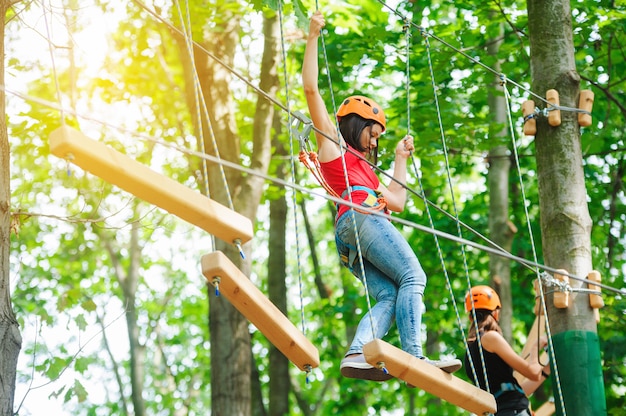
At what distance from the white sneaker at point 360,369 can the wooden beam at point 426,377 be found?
7.5 inches

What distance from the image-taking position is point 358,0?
788 cm

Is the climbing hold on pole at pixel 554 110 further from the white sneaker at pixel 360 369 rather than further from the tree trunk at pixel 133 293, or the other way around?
the tree trunk at pixel 133 293

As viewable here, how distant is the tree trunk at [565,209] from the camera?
4645 mm

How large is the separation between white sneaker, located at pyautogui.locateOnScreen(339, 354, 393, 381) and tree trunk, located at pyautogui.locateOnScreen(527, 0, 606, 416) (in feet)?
4.45

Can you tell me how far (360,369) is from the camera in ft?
12.0

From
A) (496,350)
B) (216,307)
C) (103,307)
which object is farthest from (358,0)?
(103,307)

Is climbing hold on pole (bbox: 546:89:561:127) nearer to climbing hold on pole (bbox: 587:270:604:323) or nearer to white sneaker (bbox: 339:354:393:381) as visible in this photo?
climbing hold on pole (bbox: 587:270:604:323)

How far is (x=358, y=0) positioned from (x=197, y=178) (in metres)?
2.09

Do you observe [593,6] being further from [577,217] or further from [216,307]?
[216,307]

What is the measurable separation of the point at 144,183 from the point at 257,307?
2.41 ft

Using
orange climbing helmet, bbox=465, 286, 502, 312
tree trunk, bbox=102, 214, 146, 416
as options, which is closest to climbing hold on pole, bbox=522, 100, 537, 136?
orange climbing helmet, bbox=465, 286, 502, 312

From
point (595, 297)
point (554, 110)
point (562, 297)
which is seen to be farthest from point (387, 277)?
point (554, 110)

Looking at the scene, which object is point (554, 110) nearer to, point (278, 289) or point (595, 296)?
point (595, 296)

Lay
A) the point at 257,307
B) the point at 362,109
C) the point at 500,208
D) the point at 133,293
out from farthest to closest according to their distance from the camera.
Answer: the point at 133,293 < the point at 500,208 < the point at 362,109 < the point at 257,307
